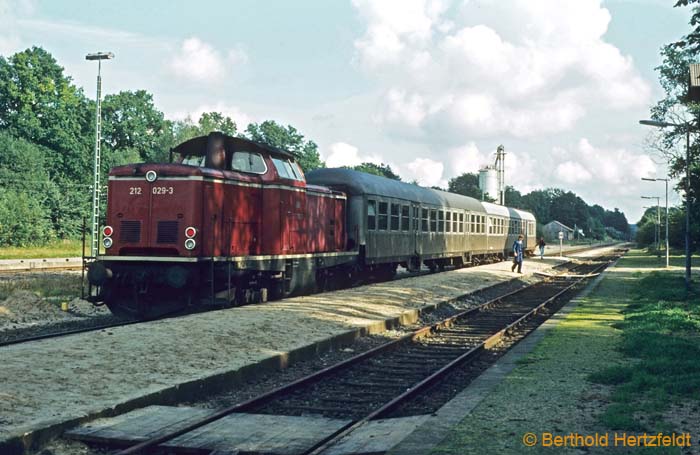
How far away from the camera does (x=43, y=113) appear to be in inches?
2596

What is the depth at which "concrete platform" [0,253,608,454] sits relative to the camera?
7.34 metres

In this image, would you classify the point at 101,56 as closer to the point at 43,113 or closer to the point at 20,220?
the point at 20,220

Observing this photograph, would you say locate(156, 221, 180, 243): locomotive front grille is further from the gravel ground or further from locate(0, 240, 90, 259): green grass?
locate(0, 240, 90, 259): green grass

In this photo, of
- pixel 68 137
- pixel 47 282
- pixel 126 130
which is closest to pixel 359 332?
pixel 47 282

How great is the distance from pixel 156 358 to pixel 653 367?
6.83 m

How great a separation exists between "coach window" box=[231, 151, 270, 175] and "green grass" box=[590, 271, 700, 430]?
8648mm

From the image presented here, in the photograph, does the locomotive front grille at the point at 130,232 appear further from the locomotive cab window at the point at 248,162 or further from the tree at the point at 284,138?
the tree at the point at 284,138

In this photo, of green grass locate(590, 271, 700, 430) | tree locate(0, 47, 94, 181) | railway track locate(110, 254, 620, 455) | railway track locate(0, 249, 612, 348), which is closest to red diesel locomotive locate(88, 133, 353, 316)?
railway track locate(0, 249, 612, 348)

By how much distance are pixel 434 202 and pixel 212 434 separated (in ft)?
83.3

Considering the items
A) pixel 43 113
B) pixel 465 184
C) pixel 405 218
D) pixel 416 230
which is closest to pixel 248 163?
pixel 405 218

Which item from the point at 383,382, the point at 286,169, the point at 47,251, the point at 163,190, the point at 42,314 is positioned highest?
the point at 286,169

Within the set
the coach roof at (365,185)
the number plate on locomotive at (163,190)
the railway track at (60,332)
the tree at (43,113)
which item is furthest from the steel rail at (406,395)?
the tree at (43,113)

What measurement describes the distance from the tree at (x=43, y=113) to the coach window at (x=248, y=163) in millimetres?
51734

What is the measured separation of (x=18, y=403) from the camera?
24.3 ft
